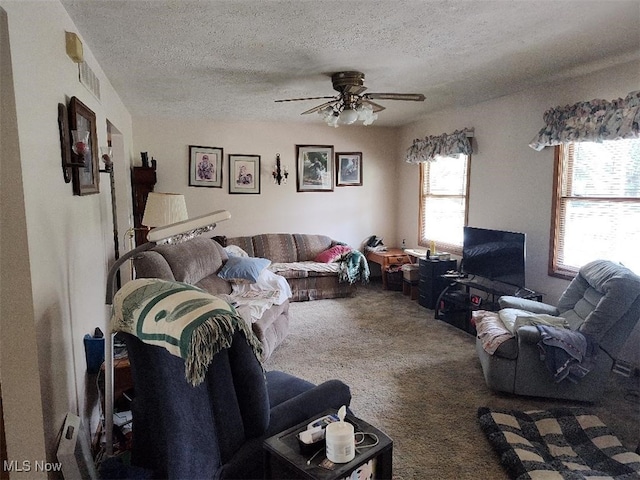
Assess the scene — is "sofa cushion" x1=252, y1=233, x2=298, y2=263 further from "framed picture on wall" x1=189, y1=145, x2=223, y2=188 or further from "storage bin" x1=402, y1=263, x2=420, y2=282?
"storage bin" x1=402, y1=263, x2=420, y2=282

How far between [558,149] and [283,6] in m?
2.87

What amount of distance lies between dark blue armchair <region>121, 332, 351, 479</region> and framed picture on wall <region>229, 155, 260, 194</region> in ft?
14.0

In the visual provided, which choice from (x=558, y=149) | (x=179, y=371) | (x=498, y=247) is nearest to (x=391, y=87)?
(x=558, y=149)

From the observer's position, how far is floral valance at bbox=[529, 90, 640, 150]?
115 inches

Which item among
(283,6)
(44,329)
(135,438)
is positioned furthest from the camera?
(283,6)

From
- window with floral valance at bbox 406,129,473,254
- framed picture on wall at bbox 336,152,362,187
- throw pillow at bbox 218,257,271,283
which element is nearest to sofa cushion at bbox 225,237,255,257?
throw pillow at bbox 218,257,271,283

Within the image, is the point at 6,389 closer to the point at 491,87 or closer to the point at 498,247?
the point at 498,247

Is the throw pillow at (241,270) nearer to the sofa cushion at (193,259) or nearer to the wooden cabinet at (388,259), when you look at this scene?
the sofa cushion at (193,259)

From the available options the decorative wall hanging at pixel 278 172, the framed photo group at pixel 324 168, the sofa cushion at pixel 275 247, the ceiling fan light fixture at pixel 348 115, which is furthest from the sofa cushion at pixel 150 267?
the framed photo group at pixel 324 168

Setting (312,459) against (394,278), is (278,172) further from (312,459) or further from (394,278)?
(312,459)

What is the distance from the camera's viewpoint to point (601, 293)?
2.85m

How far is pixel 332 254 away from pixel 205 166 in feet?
7.12

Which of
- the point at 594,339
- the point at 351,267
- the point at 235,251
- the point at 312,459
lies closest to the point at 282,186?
the point at 235,251

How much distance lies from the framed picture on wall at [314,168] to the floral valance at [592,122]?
3.05 meters
